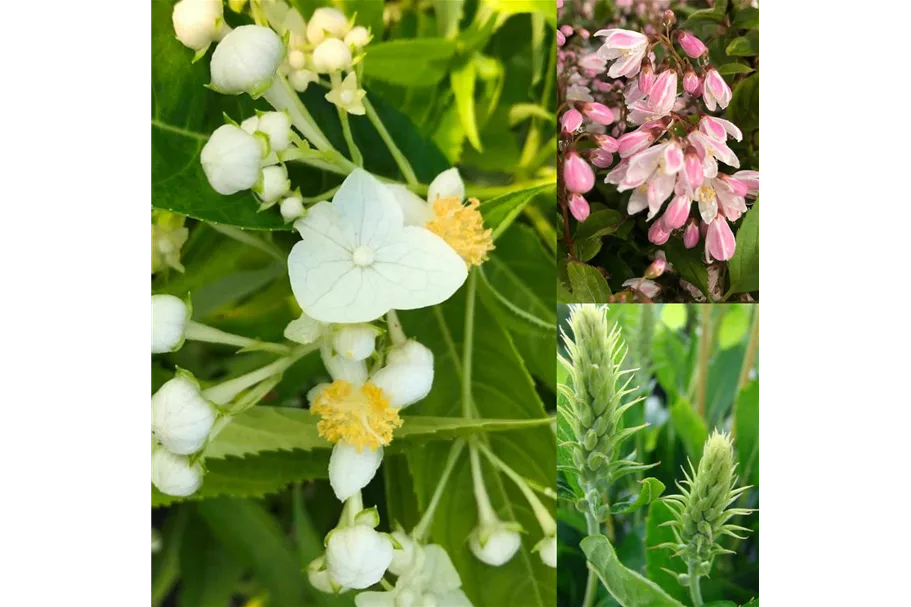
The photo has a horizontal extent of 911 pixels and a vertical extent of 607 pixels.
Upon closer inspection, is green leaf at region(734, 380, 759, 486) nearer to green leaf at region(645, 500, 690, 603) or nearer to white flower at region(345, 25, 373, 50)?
green leaf at region(645, 500, 690, 603)

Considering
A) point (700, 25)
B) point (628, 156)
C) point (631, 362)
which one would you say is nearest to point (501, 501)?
point (631, 362)

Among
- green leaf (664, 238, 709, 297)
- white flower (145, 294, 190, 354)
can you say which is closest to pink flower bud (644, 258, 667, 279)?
green leaf (664, 238, 709, 297)

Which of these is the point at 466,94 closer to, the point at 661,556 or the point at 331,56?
the point at 331,56

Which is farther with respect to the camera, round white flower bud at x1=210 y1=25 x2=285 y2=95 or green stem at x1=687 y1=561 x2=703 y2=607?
green stem at x1=687 y1=561 x2=703 y2=607

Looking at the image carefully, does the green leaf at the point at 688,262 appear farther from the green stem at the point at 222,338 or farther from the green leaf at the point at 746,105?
the green stem at the point at 222,338

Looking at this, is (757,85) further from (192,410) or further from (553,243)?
(192,410)
